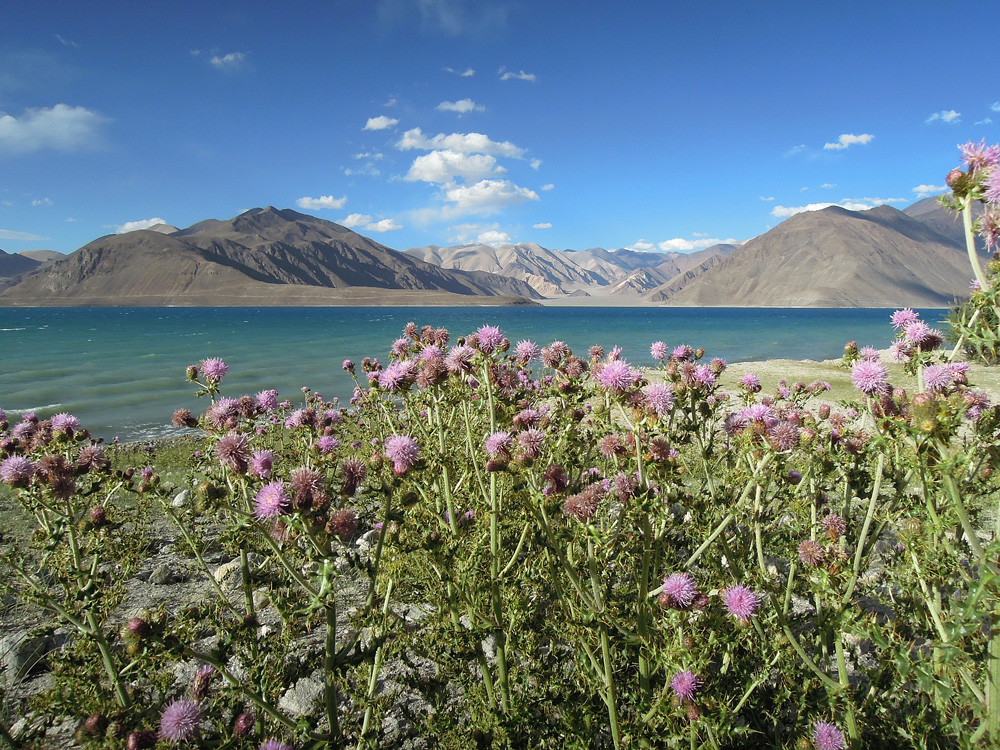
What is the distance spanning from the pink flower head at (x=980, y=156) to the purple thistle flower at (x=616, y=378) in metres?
2.30

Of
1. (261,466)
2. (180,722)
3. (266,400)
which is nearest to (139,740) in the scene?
(180,722)

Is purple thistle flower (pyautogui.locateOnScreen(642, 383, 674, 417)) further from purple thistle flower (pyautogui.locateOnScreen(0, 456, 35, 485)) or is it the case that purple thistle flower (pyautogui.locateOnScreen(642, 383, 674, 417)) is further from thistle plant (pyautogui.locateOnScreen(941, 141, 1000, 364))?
purple thistle flower (pyautogui.locateOnScreen(0, 456, 35, 485))

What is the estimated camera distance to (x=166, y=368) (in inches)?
1174

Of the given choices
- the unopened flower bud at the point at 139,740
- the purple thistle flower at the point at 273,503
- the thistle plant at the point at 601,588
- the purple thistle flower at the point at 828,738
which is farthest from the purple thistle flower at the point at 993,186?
the unopened flower bud at the point at 139,740

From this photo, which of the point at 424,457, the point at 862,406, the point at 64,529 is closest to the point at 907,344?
the point at 862,406

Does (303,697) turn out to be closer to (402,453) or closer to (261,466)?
(261,466)

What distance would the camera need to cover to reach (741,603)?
282cm

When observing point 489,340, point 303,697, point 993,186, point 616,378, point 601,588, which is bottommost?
point 303,697

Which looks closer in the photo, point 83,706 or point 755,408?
point 83,706

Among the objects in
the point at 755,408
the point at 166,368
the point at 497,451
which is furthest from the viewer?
the point at 166,368

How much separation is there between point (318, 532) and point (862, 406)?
344cm

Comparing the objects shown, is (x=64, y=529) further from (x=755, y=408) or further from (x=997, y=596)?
(x=997, y=596)

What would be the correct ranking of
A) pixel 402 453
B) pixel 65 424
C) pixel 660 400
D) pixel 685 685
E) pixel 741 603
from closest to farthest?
pixel 685 685 → pixel 741 603 → pixel 402 453 → pixel 660 400 → pixel 65 424

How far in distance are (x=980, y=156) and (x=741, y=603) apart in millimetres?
2983
